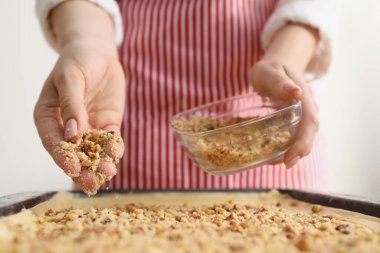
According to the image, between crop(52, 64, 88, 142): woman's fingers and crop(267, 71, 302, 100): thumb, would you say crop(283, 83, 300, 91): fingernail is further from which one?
crop(52, 64, 88, 142): woman's fingers

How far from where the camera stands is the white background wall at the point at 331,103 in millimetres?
1949

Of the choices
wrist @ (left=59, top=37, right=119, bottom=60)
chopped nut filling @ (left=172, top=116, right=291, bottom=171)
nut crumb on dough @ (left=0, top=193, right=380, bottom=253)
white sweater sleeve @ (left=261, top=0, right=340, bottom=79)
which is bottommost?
nut crumb on dough @ (left=0, top=193, right=380, bottom=253)

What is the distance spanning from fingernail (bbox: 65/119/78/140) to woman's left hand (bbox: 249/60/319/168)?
33 centimetres

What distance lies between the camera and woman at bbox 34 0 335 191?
993mm

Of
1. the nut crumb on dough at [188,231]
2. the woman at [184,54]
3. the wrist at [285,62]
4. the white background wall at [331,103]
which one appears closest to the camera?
the nut crumb on dough at [188,231]

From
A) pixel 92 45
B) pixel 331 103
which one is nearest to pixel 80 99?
pixel 92 45

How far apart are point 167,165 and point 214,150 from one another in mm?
274

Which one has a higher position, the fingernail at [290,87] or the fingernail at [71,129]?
the fingernail at [290,87]

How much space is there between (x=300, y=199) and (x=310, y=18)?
0.35 meters

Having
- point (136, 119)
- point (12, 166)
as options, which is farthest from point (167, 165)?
point (12, 166)

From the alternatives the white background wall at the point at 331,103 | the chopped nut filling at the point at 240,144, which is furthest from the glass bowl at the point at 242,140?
the white background wall at the point at 331,103

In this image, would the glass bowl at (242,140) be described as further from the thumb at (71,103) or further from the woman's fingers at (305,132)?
the thumb at (71,103)

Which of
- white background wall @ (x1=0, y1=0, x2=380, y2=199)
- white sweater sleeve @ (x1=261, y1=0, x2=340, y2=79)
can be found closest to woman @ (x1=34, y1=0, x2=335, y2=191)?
white sweater sleeve @ (x1=261, y1=0, x2=340, y2=79)

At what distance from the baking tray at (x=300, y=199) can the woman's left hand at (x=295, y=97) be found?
71 millimetres
